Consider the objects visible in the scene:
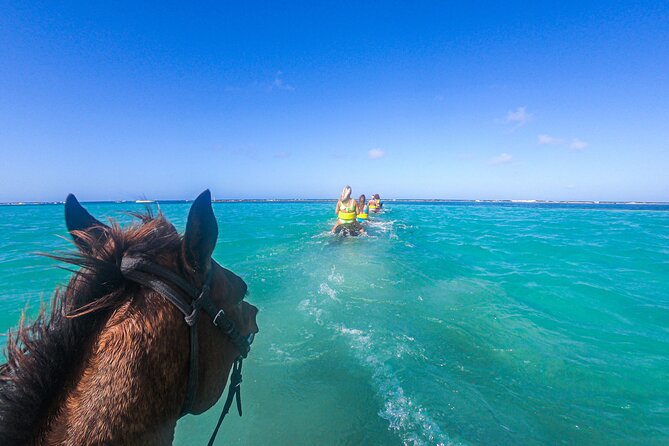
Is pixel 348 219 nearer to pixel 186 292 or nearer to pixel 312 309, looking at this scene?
pixel 312 309

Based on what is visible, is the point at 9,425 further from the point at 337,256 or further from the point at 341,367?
the point at 337,256

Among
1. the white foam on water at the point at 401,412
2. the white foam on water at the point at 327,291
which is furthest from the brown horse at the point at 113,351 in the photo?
the white foam on water at the point at 327,291

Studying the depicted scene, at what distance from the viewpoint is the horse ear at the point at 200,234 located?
Answer: 1.42 meters

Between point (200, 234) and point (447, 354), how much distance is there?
5225 millimetres

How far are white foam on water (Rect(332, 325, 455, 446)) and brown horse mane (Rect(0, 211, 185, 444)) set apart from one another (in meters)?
3.51

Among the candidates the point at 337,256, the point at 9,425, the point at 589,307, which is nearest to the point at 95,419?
the point at 9,425

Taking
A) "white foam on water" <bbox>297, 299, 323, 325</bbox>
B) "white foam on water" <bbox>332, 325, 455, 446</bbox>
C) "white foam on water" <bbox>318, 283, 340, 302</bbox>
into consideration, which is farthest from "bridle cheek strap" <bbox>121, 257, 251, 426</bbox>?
"white foam on water" <bbox>318, 283, 340, 302</bbox>

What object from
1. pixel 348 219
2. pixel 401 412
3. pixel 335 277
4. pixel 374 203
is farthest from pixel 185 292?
pixel 374 203

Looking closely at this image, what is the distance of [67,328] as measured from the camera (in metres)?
1.33

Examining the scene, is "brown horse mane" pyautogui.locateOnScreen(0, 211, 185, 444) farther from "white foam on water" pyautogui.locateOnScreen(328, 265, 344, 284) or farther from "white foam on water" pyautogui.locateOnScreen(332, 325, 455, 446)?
"white foam on water" pyautogui.locateOnScreen(328, 265, 344, 284)

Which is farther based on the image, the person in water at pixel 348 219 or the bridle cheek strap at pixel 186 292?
the person in water at pixel 348 219

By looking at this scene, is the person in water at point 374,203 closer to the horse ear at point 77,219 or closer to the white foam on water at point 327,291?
the white foam on water at point 327,291

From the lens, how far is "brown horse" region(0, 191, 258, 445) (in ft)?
3.94

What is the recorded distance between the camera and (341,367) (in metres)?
4.63
